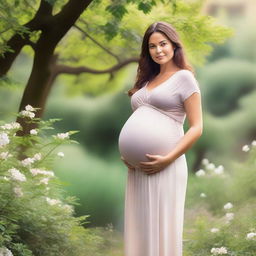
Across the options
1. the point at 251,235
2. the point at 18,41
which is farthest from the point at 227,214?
the point at 18,41

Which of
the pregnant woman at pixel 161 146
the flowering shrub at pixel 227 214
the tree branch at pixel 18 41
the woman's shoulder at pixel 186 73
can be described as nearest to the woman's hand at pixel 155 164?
the pregnant woman at pixel 161 146

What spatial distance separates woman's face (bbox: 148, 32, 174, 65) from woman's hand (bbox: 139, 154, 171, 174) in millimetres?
647

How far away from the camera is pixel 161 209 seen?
423 cm

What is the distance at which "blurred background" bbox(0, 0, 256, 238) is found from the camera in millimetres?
9094

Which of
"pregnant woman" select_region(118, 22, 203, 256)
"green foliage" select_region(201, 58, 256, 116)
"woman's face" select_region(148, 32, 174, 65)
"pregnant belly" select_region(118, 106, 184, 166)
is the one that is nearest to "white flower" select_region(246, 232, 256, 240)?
"pregnant woman" select_region(118, 22, 203, 256)

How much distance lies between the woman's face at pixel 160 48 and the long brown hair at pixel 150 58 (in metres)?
0.03

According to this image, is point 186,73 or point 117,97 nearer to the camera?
point 186,73

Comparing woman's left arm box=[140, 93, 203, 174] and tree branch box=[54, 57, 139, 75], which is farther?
tree branch box=[54, 57, 139, 75]

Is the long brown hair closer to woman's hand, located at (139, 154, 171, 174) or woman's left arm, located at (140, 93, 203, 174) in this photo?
woman's left arm, located at (140, 93, 203, 174)

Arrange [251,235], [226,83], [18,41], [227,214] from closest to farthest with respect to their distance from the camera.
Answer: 1. [251,235]
2. [227,214]
3. [18,41]
4. [226,83]

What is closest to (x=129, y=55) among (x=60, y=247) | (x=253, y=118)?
(x=253, y=118)

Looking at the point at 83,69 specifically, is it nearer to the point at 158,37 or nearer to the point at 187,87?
the point at 158,37

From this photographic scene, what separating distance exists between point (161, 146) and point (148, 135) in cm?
11

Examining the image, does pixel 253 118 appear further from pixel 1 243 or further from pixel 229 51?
pixel 1 243
